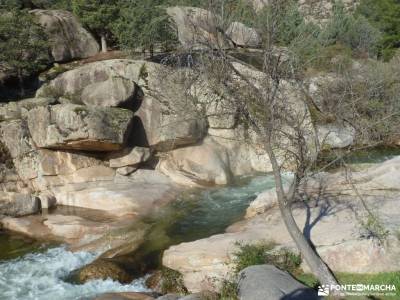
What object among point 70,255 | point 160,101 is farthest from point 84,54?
point 70,255

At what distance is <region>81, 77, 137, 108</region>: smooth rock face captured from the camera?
1991 centimetres

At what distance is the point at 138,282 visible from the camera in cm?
1162

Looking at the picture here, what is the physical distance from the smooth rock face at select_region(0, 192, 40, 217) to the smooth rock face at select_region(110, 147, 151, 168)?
3.57 meters

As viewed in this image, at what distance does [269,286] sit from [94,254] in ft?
22.1

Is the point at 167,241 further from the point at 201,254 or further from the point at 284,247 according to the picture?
the point at 284,247

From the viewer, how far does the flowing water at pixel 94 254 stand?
37.6 feet

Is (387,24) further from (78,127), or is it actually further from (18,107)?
(18,107)

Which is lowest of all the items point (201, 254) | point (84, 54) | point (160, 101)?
point (201, 254)

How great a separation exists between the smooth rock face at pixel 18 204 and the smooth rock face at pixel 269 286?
10.5 metres

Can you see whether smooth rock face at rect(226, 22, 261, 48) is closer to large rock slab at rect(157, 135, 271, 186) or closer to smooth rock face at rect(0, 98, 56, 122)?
large rock slab at rect(157, 135, 271, 186)

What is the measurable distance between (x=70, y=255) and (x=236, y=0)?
9004mm

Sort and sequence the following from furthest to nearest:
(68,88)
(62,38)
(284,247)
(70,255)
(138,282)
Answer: (62,38) → (68,88) → (70,255) → (138,282) → (284,247)

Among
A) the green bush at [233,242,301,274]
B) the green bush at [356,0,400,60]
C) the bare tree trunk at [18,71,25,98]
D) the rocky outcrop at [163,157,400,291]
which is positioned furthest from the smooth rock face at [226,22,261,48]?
the green bush at [356,0,400,60]

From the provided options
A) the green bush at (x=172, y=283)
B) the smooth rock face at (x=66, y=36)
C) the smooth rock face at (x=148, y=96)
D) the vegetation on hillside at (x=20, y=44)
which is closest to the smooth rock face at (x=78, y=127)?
the smooth rock face at (x=148, y=96)
